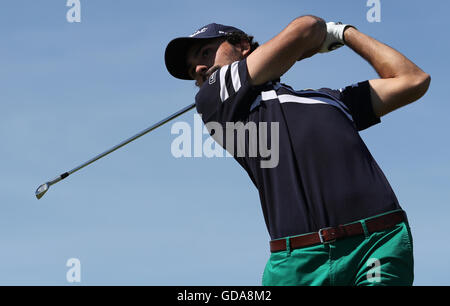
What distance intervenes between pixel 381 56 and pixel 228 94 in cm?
104

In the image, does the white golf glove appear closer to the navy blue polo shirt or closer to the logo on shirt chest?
the navy blue polo shirt

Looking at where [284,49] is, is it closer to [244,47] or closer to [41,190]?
[244,47]

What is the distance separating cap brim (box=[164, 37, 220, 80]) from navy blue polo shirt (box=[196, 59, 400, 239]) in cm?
61

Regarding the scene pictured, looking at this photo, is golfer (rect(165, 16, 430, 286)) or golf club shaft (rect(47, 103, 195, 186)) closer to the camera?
golfer (rect(165, 16, 430, 286))

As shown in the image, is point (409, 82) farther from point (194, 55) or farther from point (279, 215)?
point (194, 55)

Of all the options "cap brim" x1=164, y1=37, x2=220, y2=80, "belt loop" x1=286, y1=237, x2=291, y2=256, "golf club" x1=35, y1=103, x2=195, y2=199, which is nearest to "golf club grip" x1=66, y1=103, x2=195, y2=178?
"golf club" x1=35, y1=103, x2=195, y2=199

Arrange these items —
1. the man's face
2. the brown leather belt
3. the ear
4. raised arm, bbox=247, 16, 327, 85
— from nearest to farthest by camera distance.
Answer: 1. the brown leather belt
2. raised arm, bbox=247, 16, 327, 85
3. the man's face
4. the ear

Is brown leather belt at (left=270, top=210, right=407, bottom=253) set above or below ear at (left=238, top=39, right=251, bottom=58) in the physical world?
below

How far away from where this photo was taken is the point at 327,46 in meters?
4.10

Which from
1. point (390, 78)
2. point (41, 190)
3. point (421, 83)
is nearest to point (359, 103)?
point (390, 78)

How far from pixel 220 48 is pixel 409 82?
135 centimetres

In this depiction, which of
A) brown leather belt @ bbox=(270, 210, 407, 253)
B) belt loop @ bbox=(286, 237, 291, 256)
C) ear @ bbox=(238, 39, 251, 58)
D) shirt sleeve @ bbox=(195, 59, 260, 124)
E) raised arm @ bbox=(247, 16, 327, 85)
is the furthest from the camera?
ear @ bbox=(238, 39, 251, 58)

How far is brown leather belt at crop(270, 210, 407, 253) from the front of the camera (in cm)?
335
